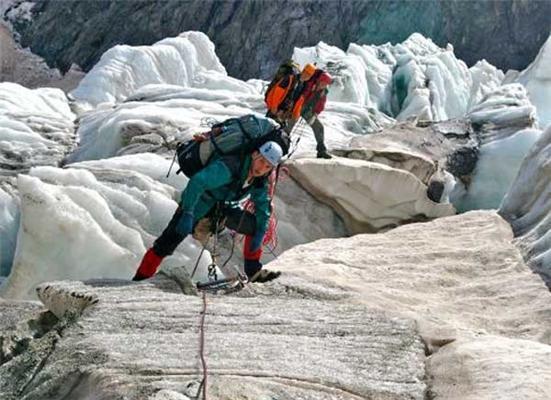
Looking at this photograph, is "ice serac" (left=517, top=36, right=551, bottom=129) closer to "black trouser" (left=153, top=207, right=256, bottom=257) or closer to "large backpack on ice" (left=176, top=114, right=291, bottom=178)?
"black trouser" (left=153, top=207, right=256, bottom=257)

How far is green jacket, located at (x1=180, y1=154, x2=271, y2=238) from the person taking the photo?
502cm

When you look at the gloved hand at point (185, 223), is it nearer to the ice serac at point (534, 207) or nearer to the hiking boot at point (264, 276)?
the hiking boot at point (264, 276)

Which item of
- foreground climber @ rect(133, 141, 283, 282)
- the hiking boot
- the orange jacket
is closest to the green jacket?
foreground climber @ rect(133, 141, 283, 282)

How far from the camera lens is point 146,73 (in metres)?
16.5

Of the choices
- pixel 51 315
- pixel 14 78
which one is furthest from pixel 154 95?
pixel 14 78

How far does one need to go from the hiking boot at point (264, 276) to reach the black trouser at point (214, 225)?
0.91ft

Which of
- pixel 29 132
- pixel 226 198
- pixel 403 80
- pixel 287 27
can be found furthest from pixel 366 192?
pixel 287 27

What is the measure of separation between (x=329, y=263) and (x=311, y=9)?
22355 mm

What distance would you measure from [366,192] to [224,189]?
3833 millimetres

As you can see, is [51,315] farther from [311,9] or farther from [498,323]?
[311,9]

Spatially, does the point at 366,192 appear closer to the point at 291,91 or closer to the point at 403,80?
the point at 291,91

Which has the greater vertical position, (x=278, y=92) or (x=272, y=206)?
(x=272, y=206)

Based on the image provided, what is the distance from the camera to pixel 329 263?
617 centimetres

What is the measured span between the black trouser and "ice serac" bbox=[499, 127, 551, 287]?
6.09ft
